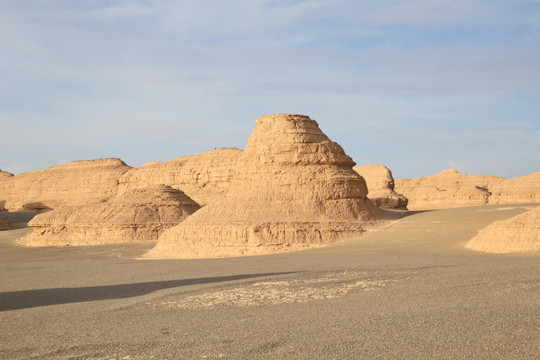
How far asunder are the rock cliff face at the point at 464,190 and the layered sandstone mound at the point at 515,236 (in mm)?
37057

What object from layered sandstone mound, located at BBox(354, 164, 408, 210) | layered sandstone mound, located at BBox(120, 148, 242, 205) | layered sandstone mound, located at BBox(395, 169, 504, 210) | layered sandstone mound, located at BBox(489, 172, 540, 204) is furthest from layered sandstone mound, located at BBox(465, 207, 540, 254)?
layered sandstone mound, located at BBox(395, 169, 504, 210)

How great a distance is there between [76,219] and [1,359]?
2878 cm

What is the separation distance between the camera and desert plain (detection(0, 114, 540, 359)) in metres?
6.81

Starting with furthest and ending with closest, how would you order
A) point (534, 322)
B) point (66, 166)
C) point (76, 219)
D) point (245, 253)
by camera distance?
point (66, 166) < point (76, 219) < point (245, 253) < point (534, 322)

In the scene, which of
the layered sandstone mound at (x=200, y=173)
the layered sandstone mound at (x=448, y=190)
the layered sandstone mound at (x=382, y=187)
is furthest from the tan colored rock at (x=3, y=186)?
the layered sandstone mound at (x=448, y=190)

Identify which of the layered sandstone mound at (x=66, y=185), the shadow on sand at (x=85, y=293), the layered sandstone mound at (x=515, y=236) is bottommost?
the shadow on sand at (x=85, y=293)

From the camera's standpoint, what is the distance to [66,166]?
2721 inches

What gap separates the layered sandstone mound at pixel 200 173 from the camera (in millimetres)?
50344

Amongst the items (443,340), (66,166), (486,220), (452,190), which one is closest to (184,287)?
(443,340)

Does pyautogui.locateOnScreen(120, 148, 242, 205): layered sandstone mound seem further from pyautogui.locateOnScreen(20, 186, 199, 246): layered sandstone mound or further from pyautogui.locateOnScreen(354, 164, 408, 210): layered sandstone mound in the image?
pyautogui.locateOnScreen(20, 186, 199, 246): layered sandstone mound

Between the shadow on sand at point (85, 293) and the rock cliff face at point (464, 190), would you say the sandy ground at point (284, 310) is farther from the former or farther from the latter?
the rock cliff face at point (464, 190)

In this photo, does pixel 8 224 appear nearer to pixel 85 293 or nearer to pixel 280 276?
pixel 85 293

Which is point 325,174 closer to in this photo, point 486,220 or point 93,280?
point 486,220

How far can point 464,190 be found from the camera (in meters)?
55.9
